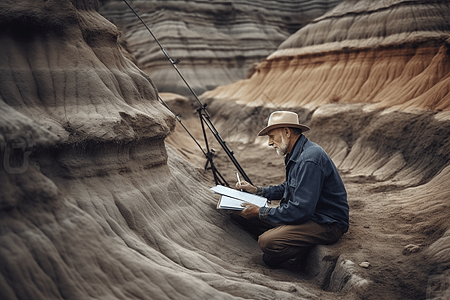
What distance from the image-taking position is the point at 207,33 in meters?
25.4

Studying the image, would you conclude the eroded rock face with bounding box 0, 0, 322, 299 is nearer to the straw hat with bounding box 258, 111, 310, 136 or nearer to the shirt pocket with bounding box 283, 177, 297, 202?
the shirt pocket with bounding box 283, 177, 297, 202

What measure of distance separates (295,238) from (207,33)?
913 inches

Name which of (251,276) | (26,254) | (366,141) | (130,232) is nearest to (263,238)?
(251,276)

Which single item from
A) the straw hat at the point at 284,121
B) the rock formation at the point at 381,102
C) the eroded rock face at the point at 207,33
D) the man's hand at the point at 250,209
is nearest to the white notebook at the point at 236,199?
the man's hand at the point at 250,209

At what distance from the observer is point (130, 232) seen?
11.8 feet

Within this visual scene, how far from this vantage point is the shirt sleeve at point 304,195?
148 inches

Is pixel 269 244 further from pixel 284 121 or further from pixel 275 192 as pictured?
pixel 284 121

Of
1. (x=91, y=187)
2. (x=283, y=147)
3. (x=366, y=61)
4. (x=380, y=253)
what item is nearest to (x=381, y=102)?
(x=366, y=61)

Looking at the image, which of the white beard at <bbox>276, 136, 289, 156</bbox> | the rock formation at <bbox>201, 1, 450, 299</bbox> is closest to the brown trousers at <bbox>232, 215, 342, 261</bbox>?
the rock formation at <bbox>201, 1, 450, 299</bbox>

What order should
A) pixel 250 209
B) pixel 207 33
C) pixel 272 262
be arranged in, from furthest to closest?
pixel 207 33 < pixel 250 209 < pixel 272 262

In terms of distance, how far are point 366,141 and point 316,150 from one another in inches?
225

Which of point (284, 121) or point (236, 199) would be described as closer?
point (284, 121)

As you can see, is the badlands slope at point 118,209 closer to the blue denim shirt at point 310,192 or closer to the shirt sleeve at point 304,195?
the blue denim shirt at point 310,192

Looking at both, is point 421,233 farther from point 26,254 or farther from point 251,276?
point 26,254
